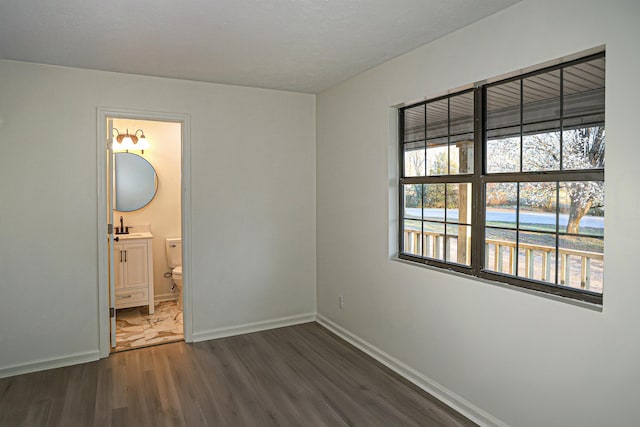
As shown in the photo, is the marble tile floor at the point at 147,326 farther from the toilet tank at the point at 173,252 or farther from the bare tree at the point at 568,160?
the bare tree at the point at 568,160

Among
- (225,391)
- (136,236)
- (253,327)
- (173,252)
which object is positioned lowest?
(225,391)

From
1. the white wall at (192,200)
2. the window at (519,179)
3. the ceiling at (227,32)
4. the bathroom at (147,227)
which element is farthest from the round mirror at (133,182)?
the window at (519,179)

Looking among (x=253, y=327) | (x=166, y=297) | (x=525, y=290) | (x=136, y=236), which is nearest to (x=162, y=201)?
(x=136, y=236)

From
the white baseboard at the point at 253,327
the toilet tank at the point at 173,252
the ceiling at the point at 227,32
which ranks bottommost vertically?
the white baseboard at the point at 253,327

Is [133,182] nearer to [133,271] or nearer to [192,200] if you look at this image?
[133,271]

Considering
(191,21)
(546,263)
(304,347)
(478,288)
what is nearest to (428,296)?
(478,288)

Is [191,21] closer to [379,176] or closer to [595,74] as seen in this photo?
[379,176]

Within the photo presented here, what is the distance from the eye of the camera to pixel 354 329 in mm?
3938

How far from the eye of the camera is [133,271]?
15.9 ft

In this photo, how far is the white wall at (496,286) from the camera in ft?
6.23

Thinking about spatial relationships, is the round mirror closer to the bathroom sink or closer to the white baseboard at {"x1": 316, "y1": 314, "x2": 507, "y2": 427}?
the bathroom sink

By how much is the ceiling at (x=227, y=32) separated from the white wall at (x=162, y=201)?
1.84 m

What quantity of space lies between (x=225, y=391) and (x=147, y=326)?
184 centimetres

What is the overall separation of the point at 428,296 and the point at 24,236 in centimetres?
315
